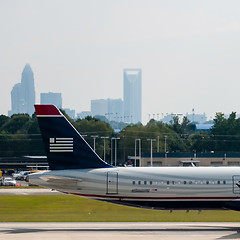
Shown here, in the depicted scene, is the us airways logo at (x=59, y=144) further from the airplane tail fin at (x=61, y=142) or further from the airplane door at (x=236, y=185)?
the airplane door at (x=236, y=185)

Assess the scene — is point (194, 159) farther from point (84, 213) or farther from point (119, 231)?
point (119, 231)

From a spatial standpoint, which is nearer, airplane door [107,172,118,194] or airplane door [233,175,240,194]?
airplane door [233,175,240,194]

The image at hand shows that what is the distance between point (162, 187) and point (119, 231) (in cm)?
442

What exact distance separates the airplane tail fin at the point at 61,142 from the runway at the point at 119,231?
13.9 feet

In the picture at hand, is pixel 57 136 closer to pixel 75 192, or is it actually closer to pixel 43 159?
pixel 75 192

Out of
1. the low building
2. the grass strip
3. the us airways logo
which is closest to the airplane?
the us airways logo

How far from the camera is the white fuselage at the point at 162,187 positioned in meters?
45.1

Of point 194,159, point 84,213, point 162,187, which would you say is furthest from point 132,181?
point 194,159

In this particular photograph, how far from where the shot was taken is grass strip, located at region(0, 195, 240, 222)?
51.1 meters

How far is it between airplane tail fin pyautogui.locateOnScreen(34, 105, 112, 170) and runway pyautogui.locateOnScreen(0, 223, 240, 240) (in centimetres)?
424

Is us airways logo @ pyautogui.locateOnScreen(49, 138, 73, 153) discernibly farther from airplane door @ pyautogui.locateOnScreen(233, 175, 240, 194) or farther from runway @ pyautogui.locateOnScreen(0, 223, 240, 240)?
airplane door @ pyautogui.locateOnScreen(233, 175, 240, 194)

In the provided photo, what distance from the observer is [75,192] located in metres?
45.3

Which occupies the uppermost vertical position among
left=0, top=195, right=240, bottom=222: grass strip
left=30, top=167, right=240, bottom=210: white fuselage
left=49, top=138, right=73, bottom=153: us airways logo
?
left=49, top=138, right=73, bottom=153: us airways logo

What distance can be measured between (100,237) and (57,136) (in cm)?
864
